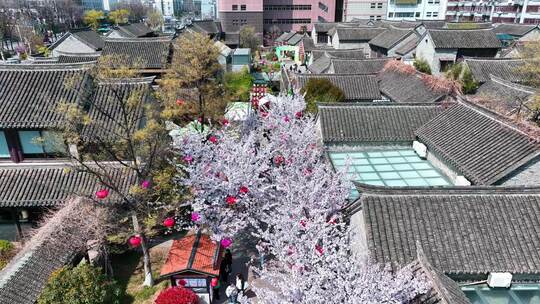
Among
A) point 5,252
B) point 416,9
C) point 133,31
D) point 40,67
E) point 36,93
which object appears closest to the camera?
point 5,252

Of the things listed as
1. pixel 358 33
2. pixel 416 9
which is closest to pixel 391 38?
pixel 358 33

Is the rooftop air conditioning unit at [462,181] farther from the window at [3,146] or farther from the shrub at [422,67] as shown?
the shrub at [422,67]

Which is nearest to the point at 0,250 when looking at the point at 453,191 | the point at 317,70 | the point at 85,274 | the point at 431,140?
the point at 85,274

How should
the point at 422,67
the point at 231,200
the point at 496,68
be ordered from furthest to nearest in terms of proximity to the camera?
the point at 422,67 → the point at 496,68 → the point at 231,200

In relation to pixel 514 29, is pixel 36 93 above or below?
below

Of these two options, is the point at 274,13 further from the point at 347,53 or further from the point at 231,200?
the point at 231,200

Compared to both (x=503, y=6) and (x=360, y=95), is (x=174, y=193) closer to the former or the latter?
(x=360, y=95)

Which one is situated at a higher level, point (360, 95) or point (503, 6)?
point (503, 6)
